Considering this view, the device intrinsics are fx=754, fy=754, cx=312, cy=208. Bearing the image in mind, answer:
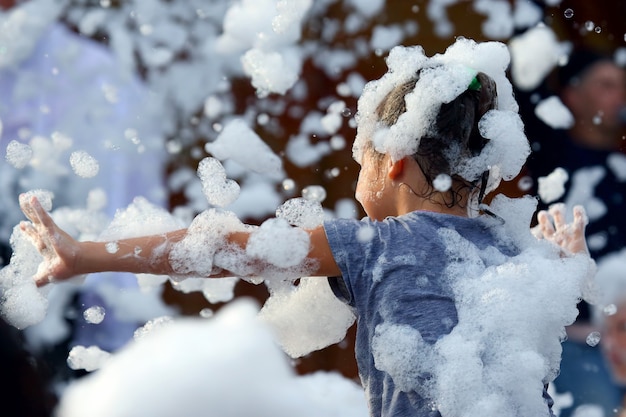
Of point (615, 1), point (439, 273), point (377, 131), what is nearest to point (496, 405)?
point (439, 273)

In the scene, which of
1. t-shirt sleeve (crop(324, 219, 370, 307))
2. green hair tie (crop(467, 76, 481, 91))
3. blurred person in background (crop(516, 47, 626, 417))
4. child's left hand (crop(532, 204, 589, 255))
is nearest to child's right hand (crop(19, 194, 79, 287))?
t-shirt sleeve (crop(324, 219, 370, 307))

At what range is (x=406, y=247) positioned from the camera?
900 mm

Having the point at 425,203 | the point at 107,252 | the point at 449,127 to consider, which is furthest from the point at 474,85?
the point at 107,252

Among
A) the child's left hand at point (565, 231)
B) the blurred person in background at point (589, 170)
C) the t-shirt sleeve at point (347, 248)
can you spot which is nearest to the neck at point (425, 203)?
the t-shirt sleeve at point (347, 248)

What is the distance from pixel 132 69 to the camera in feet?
6.00

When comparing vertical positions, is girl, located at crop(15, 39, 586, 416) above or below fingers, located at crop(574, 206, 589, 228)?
above

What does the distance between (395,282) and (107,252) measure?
1.09ft

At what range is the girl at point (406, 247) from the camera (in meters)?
0.87

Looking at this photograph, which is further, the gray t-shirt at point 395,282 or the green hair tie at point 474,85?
the green hair tie at point 474,85

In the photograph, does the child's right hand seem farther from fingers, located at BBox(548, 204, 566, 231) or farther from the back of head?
fingers, located at BBox(548, 204, 566, 231)

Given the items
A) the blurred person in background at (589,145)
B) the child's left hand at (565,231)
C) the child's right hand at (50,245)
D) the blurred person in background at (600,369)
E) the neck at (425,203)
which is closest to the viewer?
the child's right hand at (50,245)

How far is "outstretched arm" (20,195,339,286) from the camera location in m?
Result: 0.85

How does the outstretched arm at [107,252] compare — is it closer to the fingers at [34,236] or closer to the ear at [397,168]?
the fingers at [34,236]

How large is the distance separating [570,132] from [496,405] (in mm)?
1148
